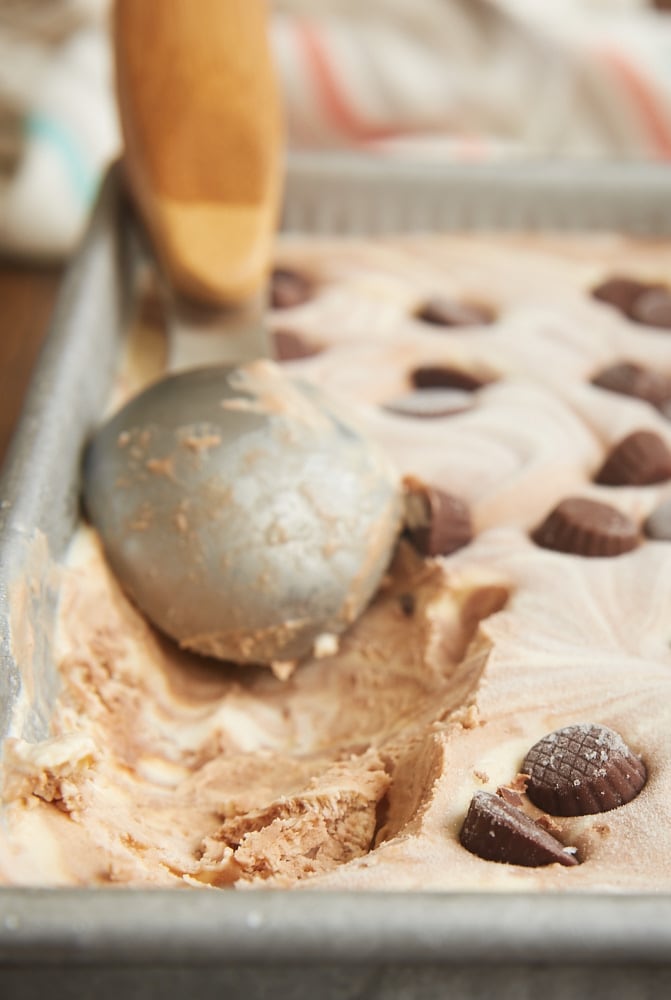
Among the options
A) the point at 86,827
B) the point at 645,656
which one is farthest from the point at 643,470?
the point at 86,827

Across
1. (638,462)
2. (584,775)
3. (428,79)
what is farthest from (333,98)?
(584,775)

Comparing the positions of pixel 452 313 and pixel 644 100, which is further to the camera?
pixel 644 100

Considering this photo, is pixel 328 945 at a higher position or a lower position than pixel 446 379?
higher

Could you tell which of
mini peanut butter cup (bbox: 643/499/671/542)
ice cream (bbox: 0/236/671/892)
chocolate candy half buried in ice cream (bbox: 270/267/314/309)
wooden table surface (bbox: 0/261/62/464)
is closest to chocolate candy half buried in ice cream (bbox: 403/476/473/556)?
ice cream (bbox: 0/236/671/892)

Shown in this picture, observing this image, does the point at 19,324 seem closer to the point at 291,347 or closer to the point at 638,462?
the point at 291,347


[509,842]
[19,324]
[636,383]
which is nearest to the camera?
[509,842]

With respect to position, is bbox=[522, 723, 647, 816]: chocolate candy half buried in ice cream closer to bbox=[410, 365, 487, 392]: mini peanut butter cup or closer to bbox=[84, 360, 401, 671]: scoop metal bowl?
bbox=[84, 360, 401, 671]: scoop metal bowl
